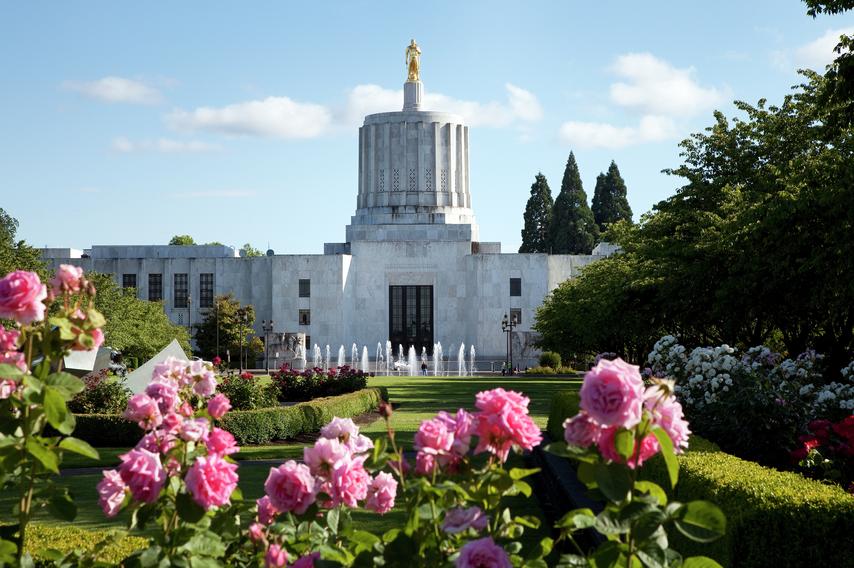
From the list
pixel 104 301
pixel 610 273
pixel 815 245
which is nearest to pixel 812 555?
pixel 815 245

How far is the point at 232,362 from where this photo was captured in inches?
2389

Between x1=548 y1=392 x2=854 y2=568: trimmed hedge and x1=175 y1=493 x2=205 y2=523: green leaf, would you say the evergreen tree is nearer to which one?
x1=548 y1=392 x2=854 y2=568: trimmed hedge

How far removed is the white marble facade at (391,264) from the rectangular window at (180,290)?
0.73 feet

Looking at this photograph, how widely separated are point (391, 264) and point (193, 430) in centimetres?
6129

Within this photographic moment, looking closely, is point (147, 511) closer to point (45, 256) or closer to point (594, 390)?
point (594, 390)

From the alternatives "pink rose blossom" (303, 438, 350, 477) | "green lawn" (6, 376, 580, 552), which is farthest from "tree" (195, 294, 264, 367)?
"pink rose blossom" (303, 438, 350, 477)

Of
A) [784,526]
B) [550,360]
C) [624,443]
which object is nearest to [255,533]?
[624,443]

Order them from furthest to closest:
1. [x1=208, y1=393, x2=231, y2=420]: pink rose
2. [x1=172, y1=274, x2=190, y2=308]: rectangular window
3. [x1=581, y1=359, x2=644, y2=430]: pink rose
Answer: [x1=172, y1=274, x2=190, y2=308]: rectangular window
[x1=208, y1=393, x2=231, y2=420]: pink rose
[x1=581, y1=359, x2=644, y2=430]: pink rose

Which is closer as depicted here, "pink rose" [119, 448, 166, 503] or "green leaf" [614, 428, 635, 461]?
"green leaf" [614, 428, 635, 461]

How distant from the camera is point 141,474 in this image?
3.99 meters

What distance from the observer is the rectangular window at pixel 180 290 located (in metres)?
65.4

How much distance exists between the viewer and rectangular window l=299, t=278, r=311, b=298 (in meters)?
64.2

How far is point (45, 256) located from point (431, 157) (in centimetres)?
2456

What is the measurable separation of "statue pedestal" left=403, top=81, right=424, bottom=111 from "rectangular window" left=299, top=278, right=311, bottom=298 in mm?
13030
